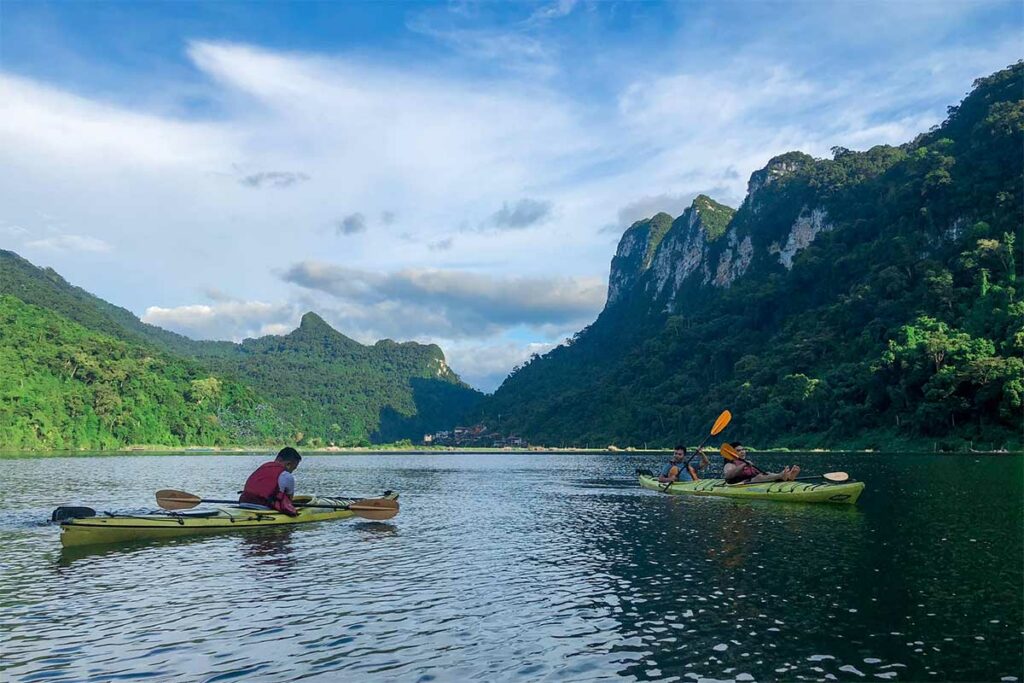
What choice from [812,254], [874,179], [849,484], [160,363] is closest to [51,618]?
[849,484]

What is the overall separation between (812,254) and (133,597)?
6804 inches

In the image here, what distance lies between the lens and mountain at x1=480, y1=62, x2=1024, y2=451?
85562 millimetres

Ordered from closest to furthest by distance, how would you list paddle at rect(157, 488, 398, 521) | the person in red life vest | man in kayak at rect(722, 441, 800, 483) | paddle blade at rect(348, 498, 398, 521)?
the person in red life vest
paddle at rect(157, 488, 398, 521)
paddle blade at rect(348, 498, 398, 521)
man in kayak at rect(722, 441, 800, 483)

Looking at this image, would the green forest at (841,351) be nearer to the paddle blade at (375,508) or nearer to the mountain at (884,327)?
the mountain at (884,327)

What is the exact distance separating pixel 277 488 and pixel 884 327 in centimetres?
11349

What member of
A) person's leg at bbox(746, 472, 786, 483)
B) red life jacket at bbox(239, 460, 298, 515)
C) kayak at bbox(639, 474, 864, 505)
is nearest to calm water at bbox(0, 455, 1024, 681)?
red life jacket at bbox(239, 460, 298, 515)

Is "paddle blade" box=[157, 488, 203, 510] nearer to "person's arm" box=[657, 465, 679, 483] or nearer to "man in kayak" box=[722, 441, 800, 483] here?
"man in kayak" box=[722, 441, 800, 483]

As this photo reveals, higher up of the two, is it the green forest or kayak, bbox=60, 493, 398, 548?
the green forest

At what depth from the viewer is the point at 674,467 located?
47.3 meters

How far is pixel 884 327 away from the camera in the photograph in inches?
4567

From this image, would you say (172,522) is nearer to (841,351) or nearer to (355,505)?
(355,505)

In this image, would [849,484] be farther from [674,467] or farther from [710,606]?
[710,606]

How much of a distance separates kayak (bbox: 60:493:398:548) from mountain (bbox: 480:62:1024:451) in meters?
76.2

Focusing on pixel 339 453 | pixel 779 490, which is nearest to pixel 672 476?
pixel 779 490
